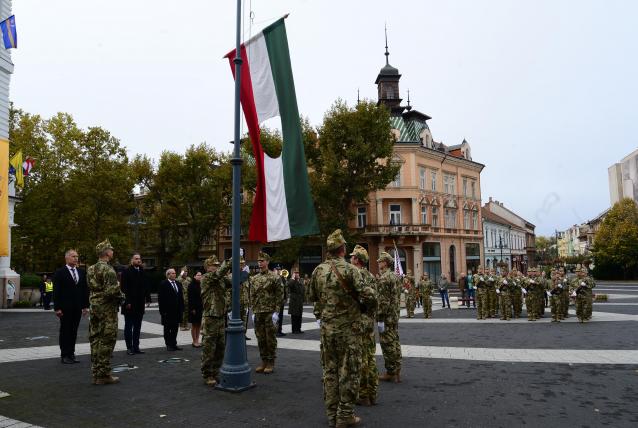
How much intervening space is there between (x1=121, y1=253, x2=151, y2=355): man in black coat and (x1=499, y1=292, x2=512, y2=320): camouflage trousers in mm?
13700

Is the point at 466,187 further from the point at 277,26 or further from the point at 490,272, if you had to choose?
the point at 277,26

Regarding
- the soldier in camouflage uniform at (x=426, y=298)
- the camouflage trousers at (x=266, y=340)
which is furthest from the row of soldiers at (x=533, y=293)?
the camouflage trousers at (x=266, y=340)

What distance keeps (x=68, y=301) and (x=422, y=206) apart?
1674 inches

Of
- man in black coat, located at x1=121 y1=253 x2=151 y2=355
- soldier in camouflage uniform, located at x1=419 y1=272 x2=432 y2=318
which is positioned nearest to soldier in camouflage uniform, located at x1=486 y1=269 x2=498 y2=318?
soldier in camouflage uniform, located at x1=419 y1=272 x2=432 y2=318

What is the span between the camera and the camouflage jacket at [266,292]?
8984mm

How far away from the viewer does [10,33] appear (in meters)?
19.6

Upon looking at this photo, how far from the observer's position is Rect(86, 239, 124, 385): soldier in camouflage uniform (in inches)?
301

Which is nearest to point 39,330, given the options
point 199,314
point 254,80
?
point 199,314

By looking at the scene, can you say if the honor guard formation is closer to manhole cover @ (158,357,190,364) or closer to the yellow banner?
manhole cover @ (158,357,190,364)

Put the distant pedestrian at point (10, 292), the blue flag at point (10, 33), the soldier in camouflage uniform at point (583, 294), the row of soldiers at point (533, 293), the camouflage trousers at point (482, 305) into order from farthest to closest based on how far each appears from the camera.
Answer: the distant pedestrian at point (10, 292) < the blue flag at point (10, 33) < the camouflage trousers at point (482, 305) < the row of soldiers at point (533, 293) < the soldier in camouflage uniform at point (583, 294)

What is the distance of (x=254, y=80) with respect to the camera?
821 cm

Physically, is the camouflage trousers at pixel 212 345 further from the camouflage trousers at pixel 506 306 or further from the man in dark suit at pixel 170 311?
the camouflage trousers at pixel 506 306

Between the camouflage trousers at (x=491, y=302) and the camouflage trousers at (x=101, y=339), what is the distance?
15574mm

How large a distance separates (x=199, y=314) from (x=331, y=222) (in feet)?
90.2
